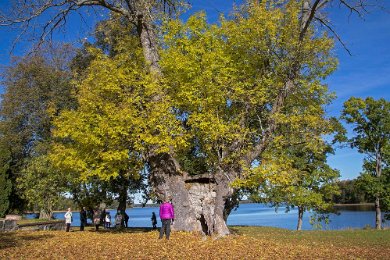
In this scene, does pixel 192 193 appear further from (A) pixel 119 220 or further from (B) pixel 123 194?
(A) pixel 119 220

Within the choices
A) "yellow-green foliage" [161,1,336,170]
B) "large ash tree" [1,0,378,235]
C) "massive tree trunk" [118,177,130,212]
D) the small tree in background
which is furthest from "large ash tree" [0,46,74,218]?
the small tree in background

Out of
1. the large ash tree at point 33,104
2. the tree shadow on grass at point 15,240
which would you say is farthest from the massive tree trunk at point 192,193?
the large ash tree at point 33,104

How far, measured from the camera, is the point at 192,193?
2052 cm

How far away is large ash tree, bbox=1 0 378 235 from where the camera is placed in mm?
19078

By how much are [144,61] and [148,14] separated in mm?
2659

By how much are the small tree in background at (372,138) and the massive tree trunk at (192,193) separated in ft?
80.5

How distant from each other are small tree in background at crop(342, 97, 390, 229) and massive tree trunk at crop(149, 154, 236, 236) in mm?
24540

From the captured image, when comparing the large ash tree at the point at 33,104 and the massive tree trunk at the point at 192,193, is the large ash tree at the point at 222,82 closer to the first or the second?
the massive tree trunk at the point at 192,193

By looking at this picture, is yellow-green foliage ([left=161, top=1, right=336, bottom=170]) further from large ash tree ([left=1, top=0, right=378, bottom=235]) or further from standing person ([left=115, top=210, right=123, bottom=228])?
standing person ([left=115, top=210, right=123, bottom=228])

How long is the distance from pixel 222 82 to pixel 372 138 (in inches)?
1127

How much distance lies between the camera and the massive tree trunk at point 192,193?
1941 centimetres

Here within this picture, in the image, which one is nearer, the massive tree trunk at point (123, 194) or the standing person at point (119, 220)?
the standing person at point (119, 220)

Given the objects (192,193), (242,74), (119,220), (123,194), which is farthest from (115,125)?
(119,220)

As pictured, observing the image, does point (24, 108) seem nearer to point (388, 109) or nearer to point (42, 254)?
point (42, 254)
